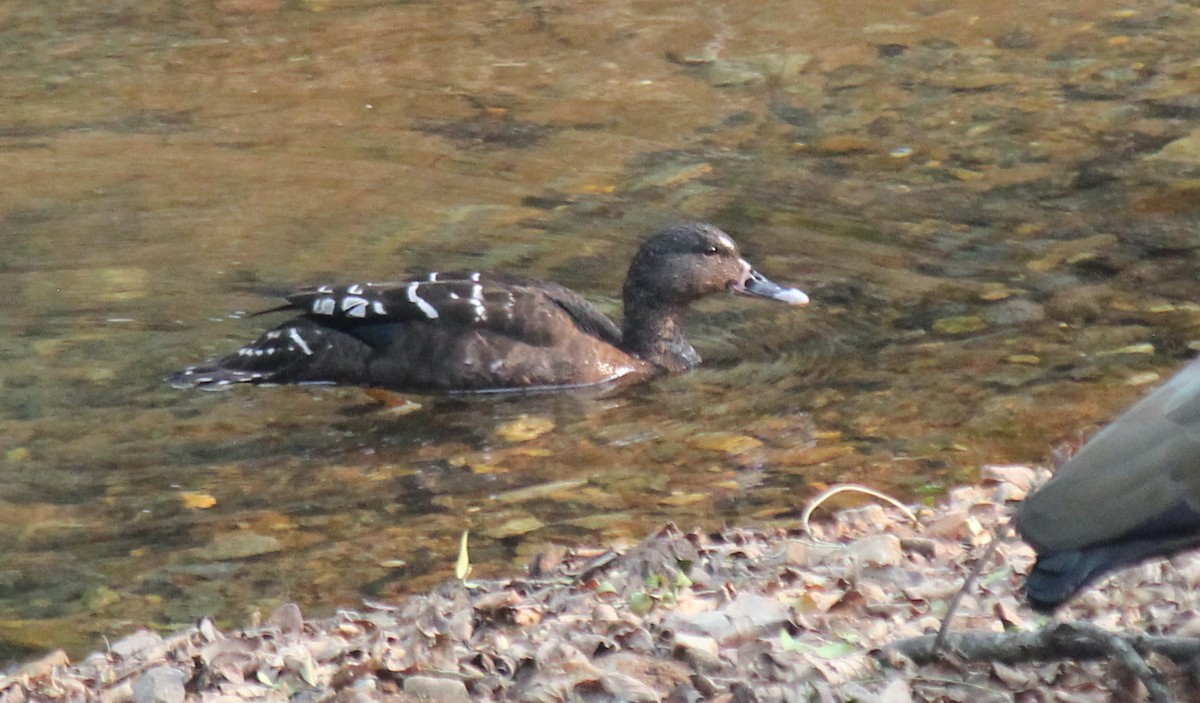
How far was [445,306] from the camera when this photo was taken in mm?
8922

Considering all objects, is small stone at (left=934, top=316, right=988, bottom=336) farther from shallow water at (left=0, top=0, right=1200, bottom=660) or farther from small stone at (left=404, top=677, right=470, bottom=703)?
small stone at (left=404, top=677, right=470, bottom=703)

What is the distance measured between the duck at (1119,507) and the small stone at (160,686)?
7.24ft

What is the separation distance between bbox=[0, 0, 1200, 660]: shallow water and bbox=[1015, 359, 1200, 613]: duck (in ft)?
9.89

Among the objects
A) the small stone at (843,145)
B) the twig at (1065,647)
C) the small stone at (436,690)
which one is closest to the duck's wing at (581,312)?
the small stone at (843,145)

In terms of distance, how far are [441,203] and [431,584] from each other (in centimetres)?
493

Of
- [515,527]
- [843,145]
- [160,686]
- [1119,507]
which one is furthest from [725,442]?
[843,145]

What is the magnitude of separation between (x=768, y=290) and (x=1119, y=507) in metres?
5.52

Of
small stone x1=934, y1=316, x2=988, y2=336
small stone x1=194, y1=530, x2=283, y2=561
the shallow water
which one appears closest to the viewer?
small stone x1=194, y1=530, x2=283, y2=561

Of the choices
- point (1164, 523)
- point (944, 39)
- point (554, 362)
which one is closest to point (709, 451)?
point (554, 362)

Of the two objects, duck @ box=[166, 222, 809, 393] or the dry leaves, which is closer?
the dry leaves

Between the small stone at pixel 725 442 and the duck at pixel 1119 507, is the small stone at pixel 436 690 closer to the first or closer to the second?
the duck at pixel 1119 507

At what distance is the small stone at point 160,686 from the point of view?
4504 mm

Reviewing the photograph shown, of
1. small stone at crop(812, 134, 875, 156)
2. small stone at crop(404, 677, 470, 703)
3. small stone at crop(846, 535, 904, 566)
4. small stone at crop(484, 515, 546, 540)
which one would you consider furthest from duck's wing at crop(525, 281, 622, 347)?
small stone at crop(404, 677, 470, 703)

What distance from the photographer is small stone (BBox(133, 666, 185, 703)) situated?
4504 mm
